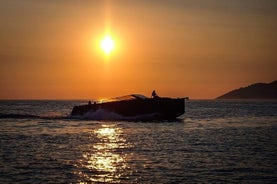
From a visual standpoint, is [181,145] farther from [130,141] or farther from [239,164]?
[239,164]

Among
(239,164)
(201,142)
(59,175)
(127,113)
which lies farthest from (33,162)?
(127,113)

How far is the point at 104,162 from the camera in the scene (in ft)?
88.4

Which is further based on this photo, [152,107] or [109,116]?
[109,116]

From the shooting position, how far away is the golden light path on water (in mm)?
22203

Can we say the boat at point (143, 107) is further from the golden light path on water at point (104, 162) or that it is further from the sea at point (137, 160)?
the golden light path on water at point (104, 162)

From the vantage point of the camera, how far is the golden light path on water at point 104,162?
22203 mm

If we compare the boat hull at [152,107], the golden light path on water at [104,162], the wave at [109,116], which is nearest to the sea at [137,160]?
the golden light path on water at [104,162]

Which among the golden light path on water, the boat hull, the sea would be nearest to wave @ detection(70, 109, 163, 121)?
the boat hull

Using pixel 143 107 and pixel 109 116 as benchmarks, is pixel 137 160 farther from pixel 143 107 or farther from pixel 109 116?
pixel 109 116

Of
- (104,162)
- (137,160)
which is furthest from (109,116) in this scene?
(104,162)

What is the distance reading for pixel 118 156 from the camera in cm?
2973

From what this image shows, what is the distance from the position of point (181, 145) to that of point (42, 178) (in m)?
16.8

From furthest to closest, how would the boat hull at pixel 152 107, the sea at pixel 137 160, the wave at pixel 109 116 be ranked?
the wave at pixel 109 116
the boat hull at pixel 152 107
the sea at pixel 137 160

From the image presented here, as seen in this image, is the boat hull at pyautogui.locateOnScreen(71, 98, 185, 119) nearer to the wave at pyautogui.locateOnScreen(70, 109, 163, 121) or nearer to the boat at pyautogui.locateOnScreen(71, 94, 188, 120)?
the boat at pyautogui.locateOnScreen(71, 94, 188, 120)
